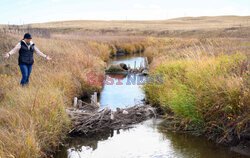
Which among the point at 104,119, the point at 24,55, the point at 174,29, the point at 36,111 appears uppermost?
the point at 174,29

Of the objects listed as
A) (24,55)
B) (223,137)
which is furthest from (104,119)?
(24,55)

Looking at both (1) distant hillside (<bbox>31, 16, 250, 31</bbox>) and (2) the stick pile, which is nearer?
(2) the stick pile

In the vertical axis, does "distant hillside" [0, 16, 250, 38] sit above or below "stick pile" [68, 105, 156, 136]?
above

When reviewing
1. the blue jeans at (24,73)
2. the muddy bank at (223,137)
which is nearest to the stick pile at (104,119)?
the muddy bank at (223,137)

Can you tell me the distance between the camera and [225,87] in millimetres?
6406

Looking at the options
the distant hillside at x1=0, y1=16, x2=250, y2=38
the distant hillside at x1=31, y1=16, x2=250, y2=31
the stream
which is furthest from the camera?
the distant hillside at x1=31, y1=16, x2=250, y2=31

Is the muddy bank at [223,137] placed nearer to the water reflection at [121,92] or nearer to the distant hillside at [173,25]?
the water reflection at [121,92]

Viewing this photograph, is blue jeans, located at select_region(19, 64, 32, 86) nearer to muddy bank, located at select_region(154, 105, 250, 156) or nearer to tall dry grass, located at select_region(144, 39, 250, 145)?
tall dry grass, located at select_region(144, 39, 250, 145)

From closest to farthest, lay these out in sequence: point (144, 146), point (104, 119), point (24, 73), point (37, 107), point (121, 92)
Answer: point (37, 107) < point (144, 146) < point (104, 119) < point (24, 73) < point (121, 92)

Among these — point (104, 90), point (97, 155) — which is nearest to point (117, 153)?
point (97, 155)

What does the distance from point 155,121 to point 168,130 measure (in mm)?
756

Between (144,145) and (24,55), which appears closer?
(144,145)

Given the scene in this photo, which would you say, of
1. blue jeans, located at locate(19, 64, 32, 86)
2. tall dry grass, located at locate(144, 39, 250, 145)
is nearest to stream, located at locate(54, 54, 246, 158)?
tall dry grass, located at locate(144, 39, 250, 145)

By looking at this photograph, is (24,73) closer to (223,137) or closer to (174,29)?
(223,137)
